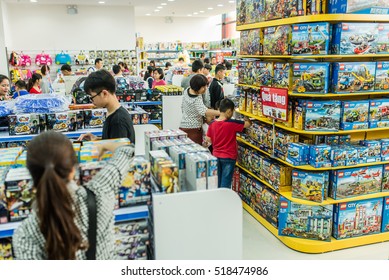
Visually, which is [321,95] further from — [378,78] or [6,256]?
[6,256]

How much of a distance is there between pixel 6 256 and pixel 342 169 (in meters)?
3.34

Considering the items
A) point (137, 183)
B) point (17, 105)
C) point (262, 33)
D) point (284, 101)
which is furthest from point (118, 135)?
point (262, 33)

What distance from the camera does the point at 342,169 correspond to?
4137 mm

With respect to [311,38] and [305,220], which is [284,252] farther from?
[311,38]

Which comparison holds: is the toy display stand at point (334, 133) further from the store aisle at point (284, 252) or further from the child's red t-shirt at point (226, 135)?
the child's red t-shirt at point (226, 135)

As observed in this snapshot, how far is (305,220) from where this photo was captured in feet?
13.8

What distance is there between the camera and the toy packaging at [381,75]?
4.11m

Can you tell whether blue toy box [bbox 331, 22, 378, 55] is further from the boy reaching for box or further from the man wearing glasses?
the man wearing glasses

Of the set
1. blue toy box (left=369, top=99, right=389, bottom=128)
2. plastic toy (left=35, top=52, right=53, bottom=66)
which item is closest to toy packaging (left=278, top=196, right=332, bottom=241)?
blue toy box (left=369, top=99, right=389, bottom=128)

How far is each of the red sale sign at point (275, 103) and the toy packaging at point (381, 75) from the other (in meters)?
1.01

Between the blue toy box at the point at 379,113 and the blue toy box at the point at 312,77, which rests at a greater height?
the blue toy box at the point at 312,77

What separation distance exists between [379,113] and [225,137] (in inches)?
68.9

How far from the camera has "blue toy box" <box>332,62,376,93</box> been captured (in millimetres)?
3928

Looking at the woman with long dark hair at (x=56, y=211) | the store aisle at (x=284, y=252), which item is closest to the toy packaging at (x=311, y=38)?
the store aisle at (x=284, y=252)
